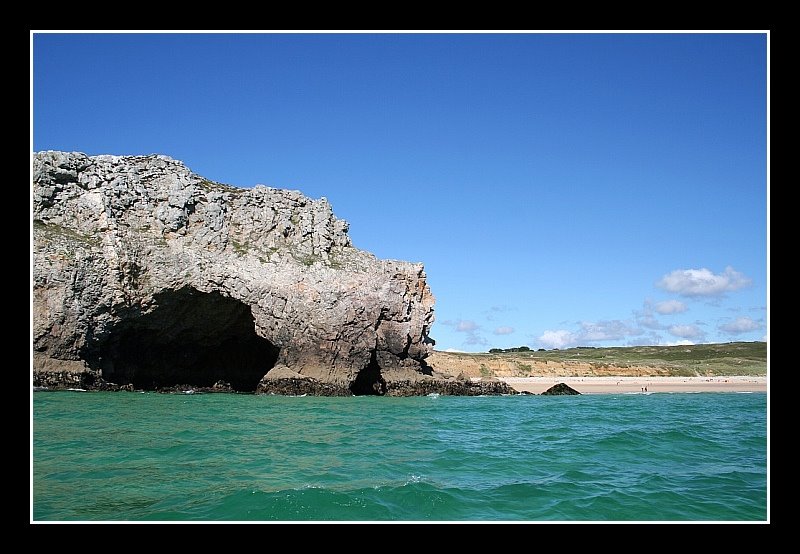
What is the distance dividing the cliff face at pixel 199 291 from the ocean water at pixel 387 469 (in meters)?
14.5

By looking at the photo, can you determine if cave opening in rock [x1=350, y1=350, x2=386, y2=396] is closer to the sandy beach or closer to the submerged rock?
the submerged rock

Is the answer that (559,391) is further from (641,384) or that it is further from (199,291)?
(199,291)

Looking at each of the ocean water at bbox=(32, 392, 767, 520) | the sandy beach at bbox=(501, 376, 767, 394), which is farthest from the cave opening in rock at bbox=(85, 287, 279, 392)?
the sandy beach at bbox=(501, 376, 767, 394)

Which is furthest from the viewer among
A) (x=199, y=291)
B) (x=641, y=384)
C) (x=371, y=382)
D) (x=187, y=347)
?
(x=641, y=384)

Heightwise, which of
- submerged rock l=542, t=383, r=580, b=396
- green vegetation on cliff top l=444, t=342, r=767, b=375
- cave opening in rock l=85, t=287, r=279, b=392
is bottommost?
green vegetation on cliff top l=444, t=342, r=767, b=375

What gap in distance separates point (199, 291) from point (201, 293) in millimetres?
257

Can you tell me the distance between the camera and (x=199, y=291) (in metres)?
36.6

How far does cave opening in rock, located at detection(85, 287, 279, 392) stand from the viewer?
3656cm

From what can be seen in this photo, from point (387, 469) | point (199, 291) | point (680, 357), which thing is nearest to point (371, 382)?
point (199, 291)

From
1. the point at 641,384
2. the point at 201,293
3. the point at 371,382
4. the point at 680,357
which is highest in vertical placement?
the point at 201,293

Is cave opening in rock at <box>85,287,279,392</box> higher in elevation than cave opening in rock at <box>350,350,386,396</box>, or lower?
higher

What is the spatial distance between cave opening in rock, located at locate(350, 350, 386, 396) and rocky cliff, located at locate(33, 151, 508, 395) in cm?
9

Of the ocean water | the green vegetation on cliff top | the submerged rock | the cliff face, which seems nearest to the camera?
the ocean water
